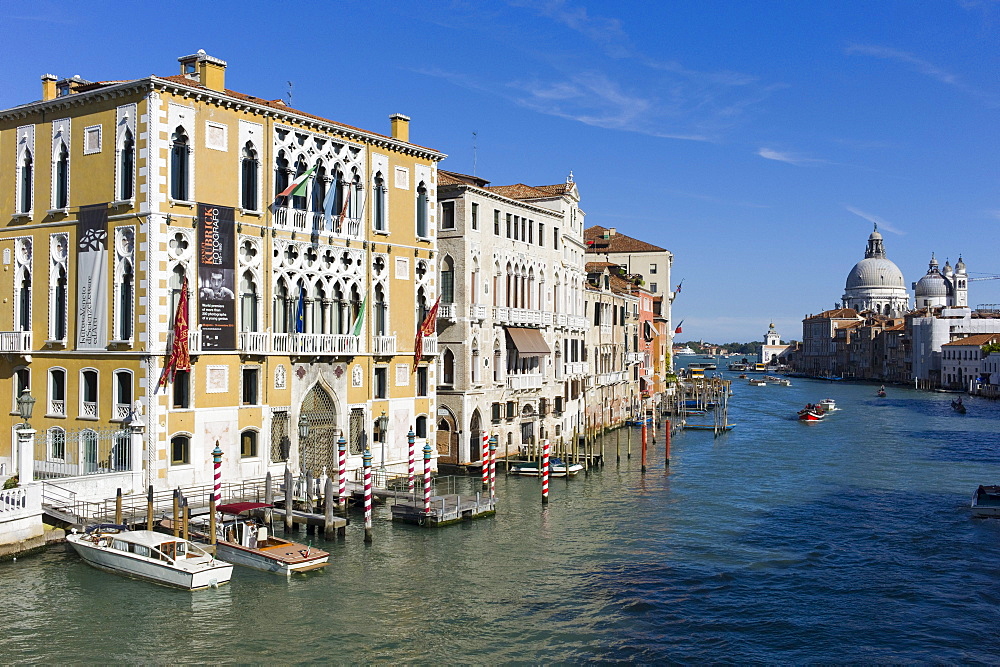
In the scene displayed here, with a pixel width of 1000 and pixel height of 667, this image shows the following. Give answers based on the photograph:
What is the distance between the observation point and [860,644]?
17047 mm

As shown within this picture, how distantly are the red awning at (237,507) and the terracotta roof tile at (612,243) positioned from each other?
5299 centimetres

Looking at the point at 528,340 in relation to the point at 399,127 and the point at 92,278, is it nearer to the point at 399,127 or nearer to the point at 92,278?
the point at 399,127

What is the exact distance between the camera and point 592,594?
1959 cm

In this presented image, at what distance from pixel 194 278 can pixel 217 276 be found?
2.13 feet

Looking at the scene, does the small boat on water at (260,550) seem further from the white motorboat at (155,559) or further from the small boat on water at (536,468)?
the small boat on water at (536,468)

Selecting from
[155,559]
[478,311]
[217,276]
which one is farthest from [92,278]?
[478,311]

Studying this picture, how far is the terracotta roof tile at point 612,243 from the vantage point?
2923 inches

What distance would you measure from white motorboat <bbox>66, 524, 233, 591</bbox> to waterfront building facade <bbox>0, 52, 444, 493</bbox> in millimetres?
3611

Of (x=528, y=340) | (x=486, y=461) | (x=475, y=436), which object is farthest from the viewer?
(x=528, y=340)

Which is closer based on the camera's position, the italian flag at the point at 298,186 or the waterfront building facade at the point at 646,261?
the italian flag at the point at 298,186

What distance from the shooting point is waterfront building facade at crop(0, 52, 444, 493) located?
2411cm

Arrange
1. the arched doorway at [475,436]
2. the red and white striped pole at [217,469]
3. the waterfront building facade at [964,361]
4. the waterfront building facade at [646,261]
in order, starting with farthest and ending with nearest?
the waterfront building facade at [964,361]
the waterfront building facade at [646,261]
the arched doorway at [475,436]
the red and white striped pole at [217,469]

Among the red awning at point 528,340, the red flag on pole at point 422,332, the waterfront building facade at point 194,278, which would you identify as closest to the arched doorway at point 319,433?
the waterfront building facade at point 194,278

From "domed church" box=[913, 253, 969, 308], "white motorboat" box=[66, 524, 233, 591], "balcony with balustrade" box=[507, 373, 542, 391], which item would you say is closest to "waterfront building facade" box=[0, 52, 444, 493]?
"white motorboat" box=[66, 524, 233, 591]
